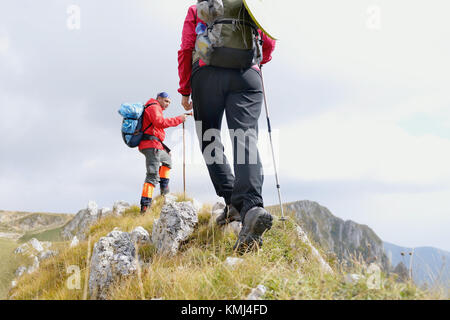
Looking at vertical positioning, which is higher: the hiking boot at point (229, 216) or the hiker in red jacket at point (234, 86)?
the hiker in red jacket at point (234, 86)

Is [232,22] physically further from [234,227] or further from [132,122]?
[132,122]

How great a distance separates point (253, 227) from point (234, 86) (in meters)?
1.74

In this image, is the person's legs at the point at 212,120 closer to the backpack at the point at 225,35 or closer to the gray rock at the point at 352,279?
the backpack at the point at 225,35

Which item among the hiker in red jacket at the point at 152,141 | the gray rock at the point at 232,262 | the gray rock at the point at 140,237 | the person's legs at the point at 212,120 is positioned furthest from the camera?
the hiker in red jacket at the point at 152,141

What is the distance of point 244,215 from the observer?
10.9 ft

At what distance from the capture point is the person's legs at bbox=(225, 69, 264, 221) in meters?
3.36

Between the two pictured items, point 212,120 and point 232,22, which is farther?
point 212,120

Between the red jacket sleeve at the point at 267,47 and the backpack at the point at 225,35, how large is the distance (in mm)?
564

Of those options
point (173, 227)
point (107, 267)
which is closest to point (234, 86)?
point (173, 227)

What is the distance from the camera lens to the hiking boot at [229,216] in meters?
4.38

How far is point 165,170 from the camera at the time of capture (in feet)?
29.4

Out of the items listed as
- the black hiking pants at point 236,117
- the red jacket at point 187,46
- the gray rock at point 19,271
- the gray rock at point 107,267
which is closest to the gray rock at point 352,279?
the black hiking pants at point 236,117
